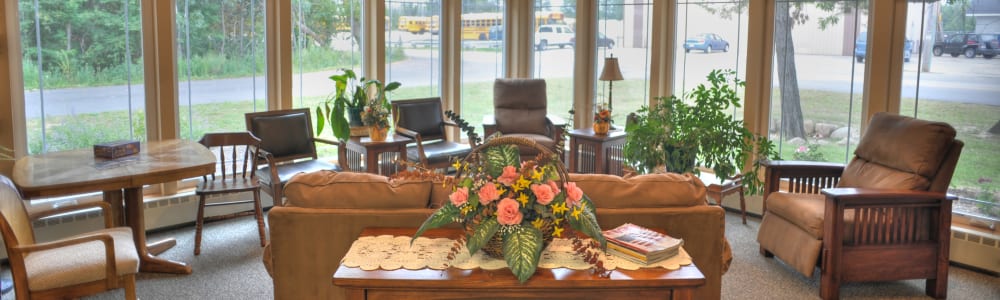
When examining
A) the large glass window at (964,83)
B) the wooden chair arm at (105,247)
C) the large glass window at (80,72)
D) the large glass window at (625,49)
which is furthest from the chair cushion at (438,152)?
the large glass window at (964,83)

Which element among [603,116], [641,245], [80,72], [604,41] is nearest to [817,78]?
[603,116]

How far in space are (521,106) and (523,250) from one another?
4516mm

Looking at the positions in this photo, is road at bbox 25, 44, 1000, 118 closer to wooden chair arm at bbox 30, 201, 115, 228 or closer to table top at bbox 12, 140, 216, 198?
table top at bbox 12, 140, 216, 198

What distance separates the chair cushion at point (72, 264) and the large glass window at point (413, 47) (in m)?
3.61

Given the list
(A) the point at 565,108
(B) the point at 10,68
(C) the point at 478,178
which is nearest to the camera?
(C) the point at 478,178

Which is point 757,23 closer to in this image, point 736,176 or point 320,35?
point 736,176

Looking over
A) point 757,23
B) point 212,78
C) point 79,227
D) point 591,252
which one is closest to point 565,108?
point 757,23

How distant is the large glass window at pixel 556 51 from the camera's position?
7.55 meters

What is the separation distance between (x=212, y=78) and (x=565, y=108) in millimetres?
3106

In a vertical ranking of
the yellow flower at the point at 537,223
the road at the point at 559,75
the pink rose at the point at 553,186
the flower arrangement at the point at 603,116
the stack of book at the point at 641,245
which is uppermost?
the road at the point at 559,75

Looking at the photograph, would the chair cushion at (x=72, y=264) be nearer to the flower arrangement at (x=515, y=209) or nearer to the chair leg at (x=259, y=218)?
the chair leg at (x=259, y=218)

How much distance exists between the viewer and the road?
5121 mm

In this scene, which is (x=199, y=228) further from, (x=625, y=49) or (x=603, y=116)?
(x=625, y=49)

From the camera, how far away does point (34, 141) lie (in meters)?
5.21
